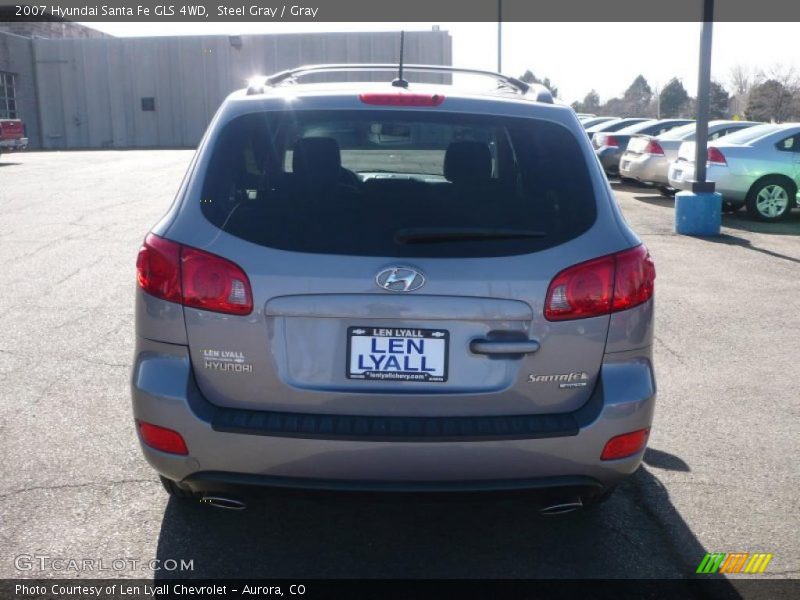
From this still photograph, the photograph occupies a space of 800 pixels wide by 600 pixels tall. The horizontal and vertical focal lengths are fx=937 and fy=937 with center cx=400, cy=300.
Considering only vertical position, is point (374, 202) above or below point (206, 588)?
above

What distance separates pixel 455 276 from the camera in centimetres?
314

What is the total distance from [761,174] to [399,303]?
13.0m

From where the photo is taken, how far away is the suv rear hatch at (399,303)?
3.14 meters

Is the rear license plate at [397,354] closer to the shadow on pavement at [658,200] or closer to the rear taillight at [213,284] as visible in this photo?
the rear taillight at [213,284]

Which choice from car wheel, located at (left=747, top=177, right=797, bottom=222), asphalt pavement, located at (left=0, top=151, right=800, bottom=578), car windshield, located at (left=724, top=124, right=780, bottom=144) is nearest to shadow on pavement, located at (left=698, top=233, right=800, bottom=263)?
car wheel, located at (left=747, top=177, right=797, bottom=222)

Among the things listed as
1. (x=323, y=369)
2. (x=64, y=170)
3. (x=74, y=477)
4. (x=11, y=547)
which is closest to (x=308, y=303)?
(x=323, y=369)

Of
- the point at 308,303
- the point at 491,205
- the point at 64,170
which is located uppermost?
the point at 491,205

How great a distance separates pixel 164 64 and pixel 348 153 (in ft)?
175

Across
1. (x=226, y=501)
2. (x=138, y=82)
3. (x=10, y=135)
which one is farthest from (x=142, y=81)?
(x=226, y=501)

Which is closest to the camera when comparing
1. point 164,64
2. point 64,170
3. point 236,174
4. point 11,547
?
point 236,174

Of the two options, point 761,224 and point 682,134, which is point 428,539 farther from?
point 682,134

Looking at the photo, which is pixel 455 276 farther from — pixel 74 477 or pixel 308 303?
pixel 74 477

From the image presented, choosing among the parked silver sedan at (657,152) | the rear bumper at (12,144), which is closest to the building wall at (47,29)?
the rear bumper at (12,144)

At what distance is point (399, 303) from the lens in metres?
3.13
